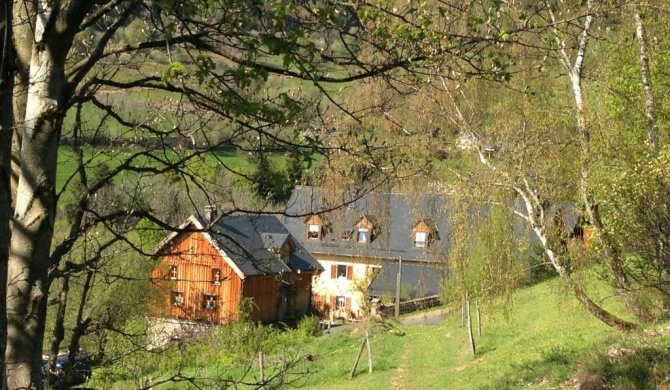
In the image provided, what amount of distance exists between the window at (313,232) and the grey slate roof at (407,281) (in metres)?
5.04

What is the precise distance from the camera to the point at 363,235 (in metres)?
37.9

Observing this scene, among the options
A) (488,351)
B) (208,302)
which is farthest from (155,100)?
(208,302)

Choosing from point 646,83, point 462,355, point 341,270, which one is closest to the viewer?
point 646,83

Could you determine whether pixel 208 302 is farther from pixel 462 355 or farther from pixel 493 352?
pixel 493 352

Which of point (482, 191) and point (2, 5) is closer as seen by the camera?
point (2, 5)

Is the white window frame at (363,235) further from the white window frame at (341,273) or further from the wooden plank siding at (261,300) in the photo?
the white window frame at (341,273)

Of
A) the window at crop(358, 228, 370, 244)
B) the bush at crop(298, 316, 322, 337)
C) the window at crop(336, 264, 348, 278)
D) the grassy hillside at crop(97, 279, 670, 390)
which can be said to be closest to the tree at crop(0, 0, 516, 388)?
the grassy hillside at crop(97, 279, 670, 390)

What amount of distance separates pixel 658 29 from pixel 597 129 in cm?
243

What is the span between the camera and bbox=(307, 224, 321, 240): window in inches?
1758

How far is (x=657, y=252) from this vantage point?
11.2 metres

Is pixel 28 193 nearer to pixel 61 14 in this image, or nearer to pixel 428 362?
pixel 61 14

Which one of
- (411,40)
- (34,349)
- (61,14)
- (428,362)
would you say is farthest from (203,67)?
(428,362)

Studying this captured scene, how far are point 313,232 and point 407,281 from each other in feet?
24.3

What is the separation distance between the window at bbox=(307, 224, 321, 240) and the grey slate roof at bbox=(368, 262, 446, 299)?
5043mm
